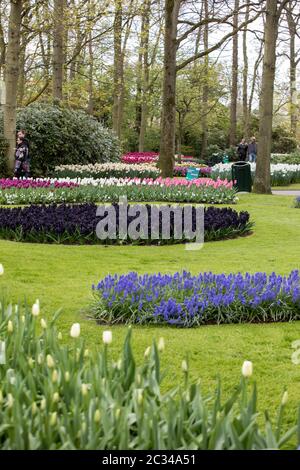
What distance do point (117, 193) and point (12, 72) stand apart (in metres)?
5.49

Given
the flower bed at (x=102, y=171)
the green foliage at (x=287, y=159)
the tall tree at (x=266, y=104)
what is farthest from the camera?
the green foliage at (x=287, y=159)

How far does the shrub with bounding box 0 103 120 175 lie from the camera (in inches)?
888

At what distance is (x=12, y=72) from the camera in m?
17.9

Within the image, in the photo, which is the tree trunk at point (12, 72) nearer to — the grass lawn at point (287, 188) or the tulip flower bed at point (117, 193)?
the tulip flower bed at point (117, 193)

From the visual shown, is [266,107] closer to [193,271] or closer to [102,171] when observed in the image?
[102,171]

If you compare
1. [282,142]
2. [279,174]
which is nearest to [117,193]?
[279,174]

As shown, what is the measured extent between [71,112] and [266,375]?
21133 mm

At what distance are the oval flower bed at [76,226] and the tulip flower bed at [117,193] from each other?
3.42 meters

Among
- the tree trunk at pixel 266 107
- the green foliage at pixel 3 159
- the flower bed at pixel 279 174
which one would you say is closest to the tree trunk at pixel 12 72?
the green foliage at pixel 3 159

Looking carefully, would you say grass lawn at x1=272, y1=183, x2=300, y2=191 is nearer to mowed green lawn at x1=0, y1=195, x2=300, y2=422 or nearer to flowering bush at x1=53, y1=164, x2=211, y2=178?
flowering bush at x1=53, y1=164, x2=211, y2=178

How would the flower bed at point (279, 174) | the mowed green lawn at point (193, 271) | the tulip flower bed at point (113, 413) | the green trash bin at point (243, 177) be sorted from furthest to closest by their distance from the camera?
1. the flower bed at point (279, 174)
2. the green trash bin at point (243, 177)
3. the mowed green lawn at point (193, 271)
4. the tulip flower bed at point (113, 413)

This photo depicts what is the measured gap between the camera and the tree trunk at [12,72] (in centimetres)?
1714

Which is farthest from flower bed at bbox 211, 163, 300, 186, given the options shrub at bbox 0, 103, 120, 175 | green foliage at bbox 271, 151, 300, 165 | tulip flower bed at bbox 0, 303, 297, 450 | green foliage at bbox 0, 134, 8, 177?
tulip flower bed at bbox 0, 303, 297, 450
